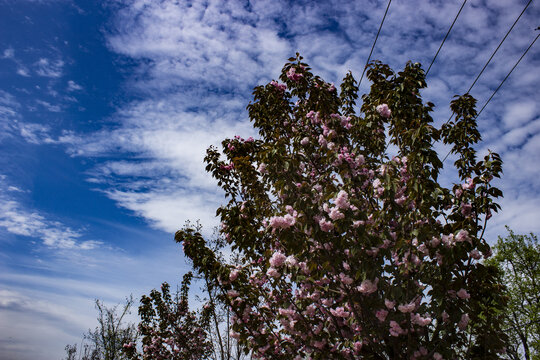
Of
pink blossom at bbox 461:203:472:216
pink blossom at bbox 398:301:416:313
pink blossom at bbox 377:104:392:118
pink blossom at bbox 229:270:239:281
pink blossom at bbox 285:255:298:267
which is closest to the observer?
pink blossom at bbox 398:301:416:313

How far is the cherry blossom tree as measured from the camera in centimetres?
342

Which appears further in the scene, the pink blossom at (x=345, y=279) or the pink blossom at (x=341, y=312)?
the pink blossom at (x=341, y=312)

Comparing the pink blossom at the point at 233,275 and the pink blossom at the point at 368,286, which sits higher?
the pink blossom at the point at 233,275

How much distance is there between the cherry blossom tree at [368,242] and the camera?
3.42 metres

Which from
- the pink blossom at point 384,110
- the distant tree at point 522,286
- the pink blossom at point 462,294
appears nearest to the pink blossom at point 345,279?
the pink blossom at point 462,294

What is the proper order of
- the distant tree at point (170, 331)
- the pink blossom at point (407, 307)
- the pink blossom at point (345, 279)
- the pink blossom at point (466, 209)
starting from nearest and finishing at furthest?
1. the pink blossom at point (407, 307)
2. the pink blossom at point (345, 279)
3. the pink blossom at point (466, 209)
4. the distant tree at point (170, 331)

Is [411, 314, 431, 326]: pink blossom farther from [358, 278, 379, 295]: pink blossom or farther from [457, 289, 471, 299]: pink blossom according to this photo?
[358, 278, 379, 295]: pink blossom

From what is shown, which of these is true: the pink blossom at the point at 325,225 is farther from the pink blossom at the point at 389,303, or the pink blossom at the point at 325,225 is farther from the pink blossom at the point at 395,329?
the pink blossom at the point at 395,329

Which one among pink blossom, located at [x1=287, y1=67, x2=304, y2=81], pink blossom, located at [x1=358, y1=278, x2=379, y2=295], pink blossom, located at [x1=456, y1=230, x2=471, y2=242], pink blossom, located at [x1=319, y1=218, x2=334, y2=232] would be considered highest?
pink blossom, located at [x1=287, y1=67, x2=304, y2=81]

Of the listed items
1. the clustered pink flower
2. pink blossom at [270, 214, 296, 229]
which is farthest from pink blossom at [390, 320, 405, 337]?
pink blossom at [270, 214, 296, 229]

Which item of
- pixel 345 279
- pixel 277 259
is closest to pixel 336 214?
pixel 345 279

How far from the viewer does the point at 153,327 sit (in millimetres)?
10977

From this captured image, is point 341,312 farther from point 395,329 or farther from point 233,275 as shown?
point 233,275

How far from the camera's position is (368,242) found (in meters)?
3.29
